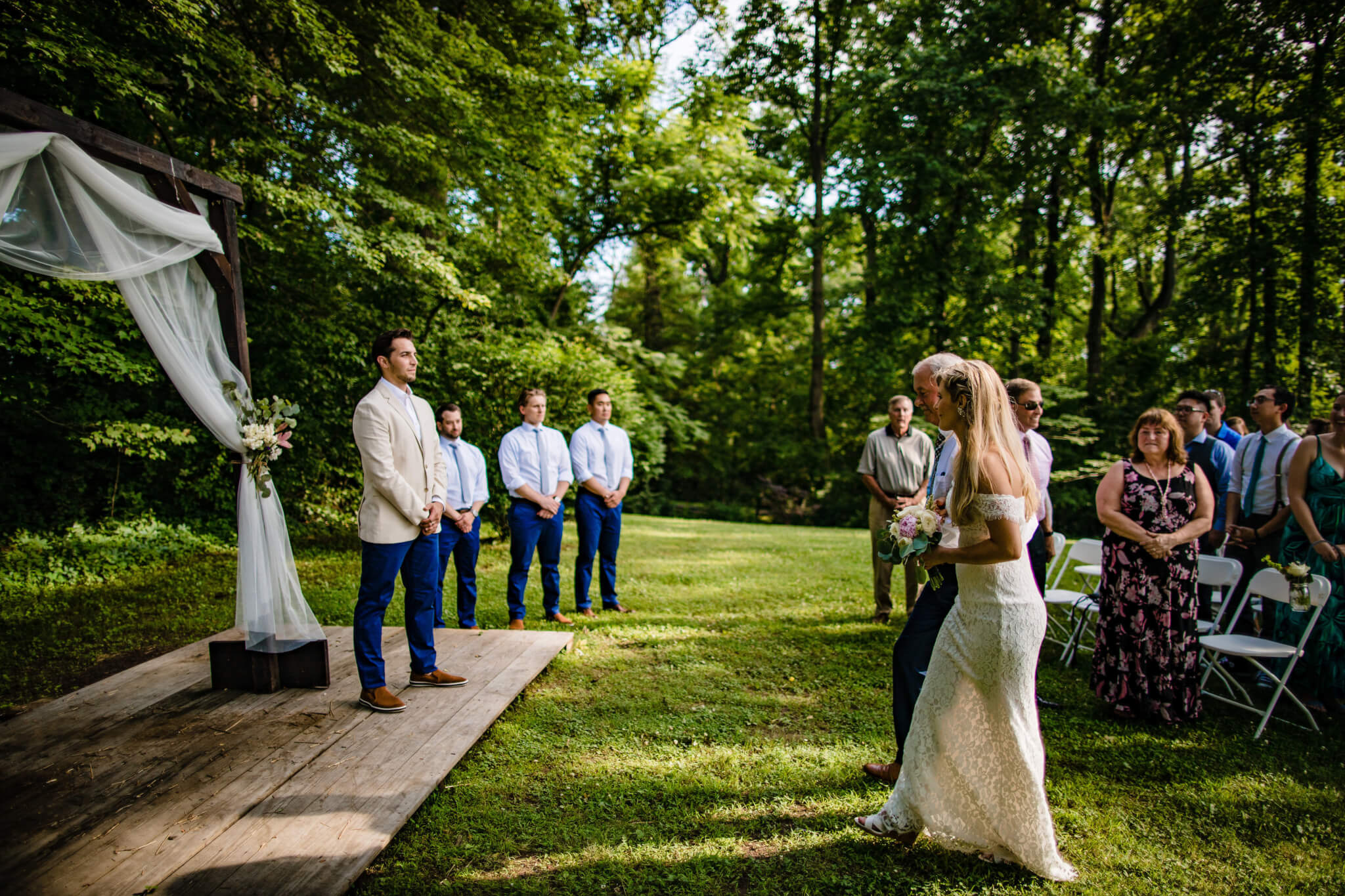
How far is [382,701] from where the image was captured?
13.6 ft

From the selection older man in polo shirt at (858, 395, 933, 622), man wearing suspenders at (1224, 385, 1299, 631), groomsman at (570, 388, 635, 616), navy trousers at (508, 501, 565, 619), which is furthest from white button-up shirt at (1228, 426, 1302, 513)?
navy trousers at (508, 501, 565, 619)

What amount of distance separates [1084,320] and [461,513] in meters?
24.4

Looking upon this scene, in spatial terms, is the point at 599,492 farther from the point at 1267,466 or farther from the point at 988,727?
the point at 1267,466

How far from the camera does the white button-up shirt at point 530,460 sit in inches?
250

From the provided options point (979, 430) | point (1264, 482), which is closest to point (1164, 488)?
point (1264, 482)

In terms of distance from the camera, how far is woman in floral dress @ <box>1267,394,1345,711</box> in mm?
4758

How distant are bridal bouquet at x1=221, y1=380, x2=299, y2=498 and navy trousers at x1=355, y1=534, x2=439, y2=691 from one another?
32.1 inches

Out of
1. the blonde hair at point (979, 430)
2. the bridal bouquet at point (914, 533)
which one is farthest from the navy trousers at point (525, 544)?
the blonde hair at point (979, 430)

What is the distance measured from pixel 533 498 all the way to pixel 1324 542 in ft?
19.7

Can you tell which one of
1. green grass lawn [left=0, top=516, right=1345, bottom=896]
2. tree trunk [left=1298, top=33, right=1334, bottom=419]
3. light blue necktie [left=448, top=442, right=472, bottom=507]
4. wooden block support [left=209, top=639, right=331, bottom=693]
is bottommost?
green grass lawn [left=0, top=516, right=1345, bottom=896]

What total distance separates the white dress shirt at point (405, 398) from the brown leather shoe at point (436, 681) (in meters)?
1.58

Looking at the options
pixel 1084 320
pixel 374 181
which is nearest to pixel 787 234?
pixel 1084 320

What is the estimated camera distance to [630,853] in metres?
3.03

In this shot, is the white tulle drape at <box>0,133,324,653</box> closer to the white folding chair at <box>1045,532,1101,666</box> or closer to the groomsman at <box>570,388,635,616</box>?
the groomsman at <box>570,388,635,616</box>
